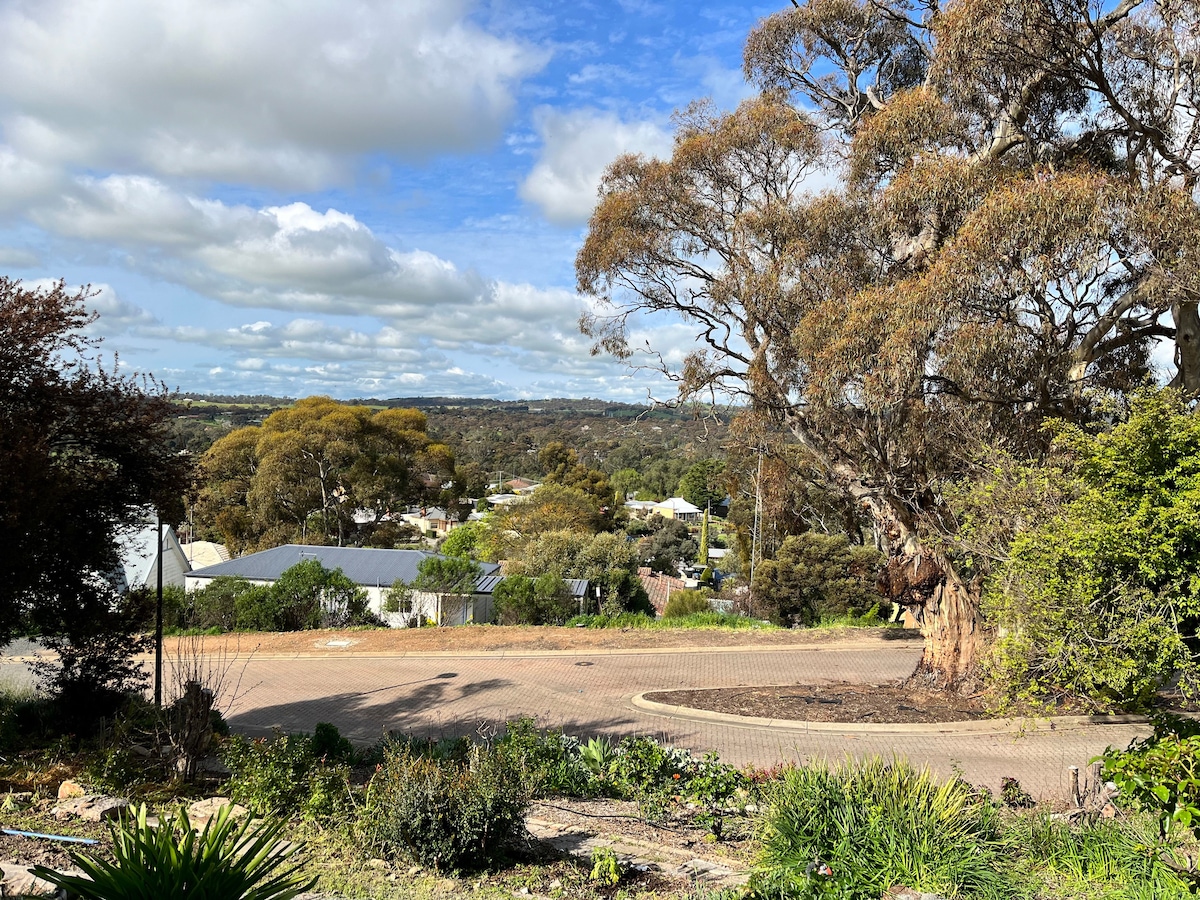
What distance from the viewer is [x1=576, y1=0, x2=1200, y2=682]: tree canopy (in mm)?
10359

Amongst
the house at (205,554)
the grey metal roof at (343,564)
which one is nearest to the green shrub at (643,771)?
the grey metal roof at (343,564)

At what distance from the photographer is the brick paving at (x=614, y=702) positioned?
959 cm

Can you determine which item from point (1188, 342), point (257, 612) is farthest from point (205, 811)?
point (257, 612)

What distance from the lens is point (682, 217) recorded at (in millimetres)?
14461

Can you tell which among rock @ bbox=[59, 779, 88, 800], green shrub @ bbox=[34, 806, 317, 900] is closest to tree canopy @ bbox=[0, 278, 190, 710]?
rock @ bbox=[59, 779, 88, 800]

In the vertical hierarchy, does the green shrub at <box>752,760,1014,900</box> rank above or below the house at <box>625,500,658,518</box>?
below

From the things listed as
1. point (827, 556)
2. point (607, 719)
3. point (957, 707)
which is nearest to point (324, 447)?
point (827, 556)

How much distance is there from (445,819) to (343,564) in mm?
21757

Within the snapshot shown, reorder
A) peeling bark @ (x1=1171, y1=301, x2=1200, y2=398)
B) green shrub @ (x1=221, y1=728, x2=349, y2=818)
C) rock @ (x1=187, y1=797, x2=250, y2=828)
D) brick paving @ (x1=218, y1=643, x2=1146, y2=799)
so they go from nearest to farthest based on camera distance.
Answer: rock @ (x1=187, y1=797, x2=250, y2=828) < green shrub @ (x1=221, y1=728, x2=349, y2=818) < brick paving @ (x1=218, y1=643, x2=1146, y2=799) < peeling bark @ (x1=1171, y1=301, x2=1200, y2=398)

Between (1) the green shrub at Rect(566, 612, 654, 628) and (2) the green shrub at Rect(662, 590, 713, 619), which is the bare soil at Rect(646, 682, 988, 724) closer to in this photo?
(1) the green shrub at Rect(566, 612, 654, 628)

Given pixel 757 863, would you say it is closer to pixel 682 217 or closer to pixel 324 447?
pixel 682 217

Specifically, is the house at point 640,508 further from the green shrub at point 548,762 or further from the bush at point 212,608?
the green shrub at point 548,762

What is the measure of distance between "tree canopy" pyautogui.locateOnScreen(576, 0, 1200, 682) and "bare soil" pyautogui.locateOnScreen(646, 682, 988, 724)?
37.4 inches

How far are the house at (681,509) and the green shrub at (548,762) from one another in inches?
2288
